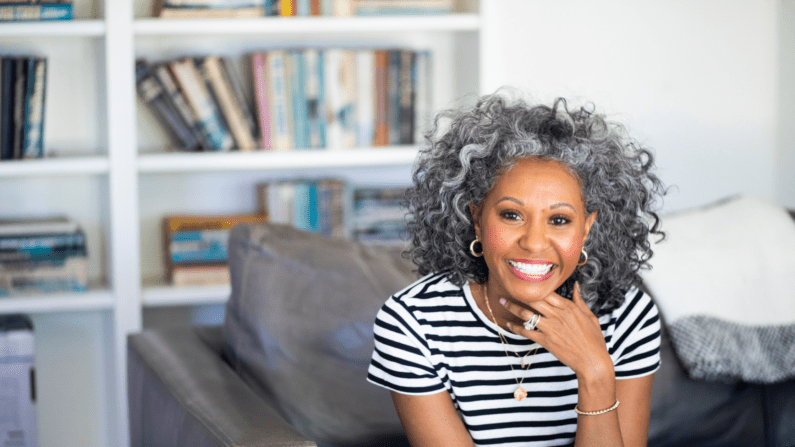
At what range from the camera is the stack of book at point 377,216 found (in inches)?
89.5

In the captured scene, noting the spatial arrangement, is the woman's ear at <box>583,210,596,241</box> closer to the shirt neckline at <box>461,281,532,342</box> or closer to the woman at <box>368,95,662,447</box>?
the woman at <box>368,95,662,447</box>

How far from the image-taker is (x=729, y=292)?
1616 millimetres

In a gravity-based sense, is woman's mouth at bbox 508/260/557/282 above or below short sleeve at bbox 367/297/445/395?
above

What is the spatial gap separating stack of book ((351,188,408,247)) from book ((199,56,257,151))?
36 cm

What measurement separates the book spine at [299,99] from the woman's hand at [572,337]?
1253mm

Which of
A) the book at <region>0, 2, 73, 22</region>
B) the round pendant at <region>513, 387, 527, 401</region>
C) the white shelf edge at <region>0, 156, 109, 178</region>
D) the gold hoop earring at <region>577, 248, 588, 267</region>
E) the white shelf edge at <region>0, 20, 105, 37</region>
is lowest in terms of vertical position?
the round pendant at <region>513, 387, 527, 401</region>

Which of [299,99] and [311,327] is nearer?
[311,327]

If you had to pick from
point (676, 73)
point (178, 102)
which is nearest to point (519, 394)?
point (178, 102)

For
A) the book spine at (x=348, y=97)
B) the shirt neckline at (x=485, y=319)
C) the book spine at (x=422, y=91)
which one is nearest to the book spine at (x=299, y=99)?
the book spine at (x=348, y=97)

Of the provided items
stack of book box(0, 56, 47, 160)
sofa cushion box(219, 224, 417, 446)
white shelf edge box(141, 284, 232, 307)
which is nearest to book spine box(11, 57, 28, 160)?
stack of book box(0, 56, 47, 160)

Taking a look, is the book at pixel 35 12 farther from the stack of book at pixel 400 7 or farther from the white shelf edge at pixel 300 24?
the stack of book at pixel 400 7

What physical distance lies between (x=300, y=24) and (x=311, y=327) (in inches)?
39.1

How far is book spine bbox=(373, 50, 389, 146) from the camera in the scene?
86.7 inches

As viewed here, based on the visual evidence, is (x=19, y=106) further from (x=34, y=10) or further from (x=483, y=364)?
(x=483, y=364)
